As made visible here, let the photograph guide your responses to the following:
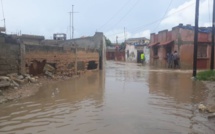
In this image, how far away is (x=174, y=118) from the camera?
277 inches

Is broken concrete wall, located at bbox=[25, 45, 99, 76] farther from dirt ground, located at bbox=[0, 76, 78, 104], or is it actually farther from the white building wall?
the white building wall

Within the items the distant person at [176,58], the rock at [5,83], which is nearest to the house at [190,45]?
the distant person at [176,58]

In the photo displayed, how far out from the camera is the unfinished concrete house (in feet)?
42.4

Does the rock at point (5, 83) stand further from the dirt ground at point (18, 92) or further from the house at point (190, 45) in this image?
the house at point (190, 45)

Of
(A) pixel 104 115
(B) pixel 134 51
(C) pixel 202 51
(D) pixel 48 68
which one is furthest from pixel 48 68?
(B) pixel 134 51

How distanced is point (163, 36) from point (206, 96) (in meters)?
25.1

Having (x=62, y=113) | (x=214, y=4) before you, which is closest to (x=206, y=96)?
(x=62, y=113)

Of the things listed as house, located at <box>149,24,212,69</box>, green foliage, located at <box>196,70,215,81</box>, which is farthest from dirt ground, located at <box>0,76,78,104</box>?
house, located at <box>149,24,212,69</box>

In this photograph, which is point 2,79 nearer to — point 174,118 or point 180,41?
point 174,118

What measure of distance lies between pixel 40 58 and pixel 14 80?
405 cm

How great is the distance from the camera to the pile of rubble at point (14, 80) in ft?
34.6

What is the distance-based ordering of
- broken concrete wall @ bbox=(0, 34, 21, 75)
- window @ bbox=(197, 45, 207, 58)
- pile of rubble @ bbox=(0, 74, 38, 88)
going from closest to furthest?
Result: pile of rubble @ bbox=(0, 74, 38, 88), broken concrete wall @ bbox=(0, 34, 21, 75), window @ bbox=(197, 45, 207, 58)

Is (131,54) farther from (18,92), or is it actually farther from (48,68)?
(18,92)

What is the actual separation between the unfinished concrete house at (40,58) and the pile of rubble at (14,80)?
0.41 meters
